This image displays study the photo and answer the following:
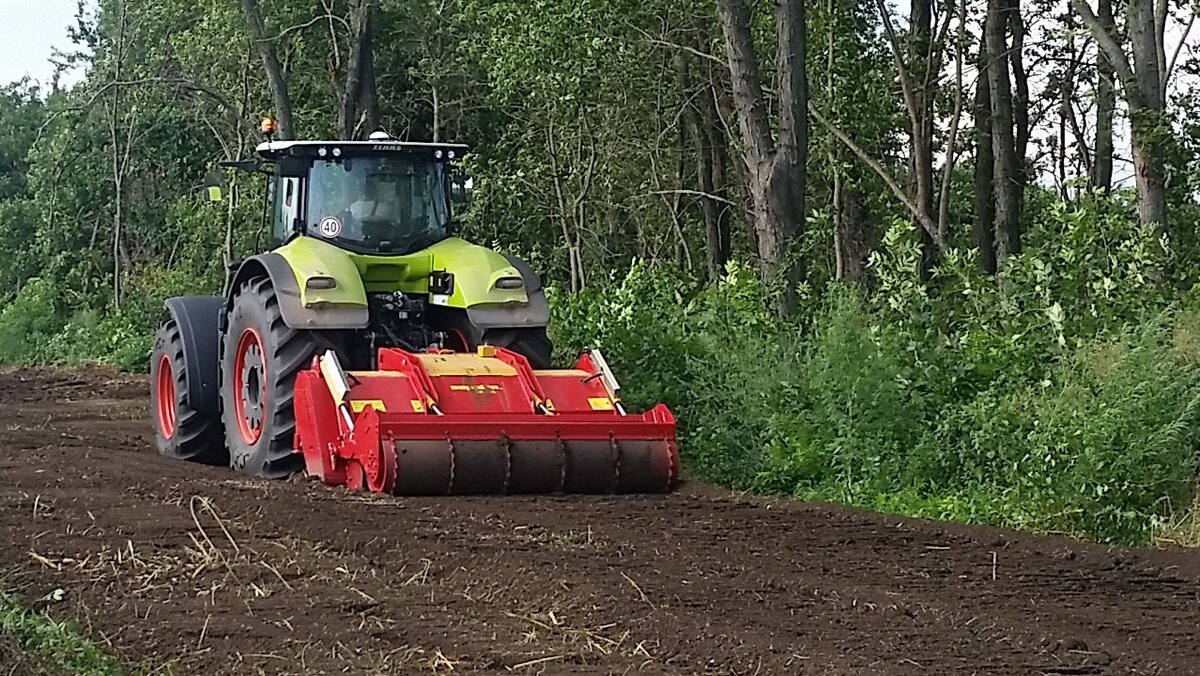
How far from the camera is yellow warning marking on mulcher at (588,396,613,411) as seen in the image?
11.1m

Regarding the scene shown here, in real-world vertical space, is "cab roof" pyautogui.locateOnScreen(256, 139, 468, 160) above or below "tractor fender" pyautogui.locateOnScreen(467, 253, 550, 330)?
above

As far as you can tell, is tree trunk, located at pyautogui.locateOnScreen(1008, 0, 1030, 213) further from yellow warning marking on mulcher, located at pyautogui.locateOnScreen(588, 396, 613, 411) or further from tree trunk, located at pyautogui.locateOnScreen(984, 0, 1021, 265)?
yellow warning marking on mulcher, located at pyautogui.locateOnScreen(588, 396, 613, 411)

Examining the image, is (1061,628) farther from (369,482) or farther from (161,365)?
(161,365)

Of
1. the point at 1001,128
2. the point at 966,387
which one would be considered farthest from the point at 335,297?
the point at 1001,128

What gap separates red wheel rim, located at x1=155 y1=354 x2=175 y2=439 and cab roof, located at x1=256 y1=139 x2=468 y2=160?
2348mm

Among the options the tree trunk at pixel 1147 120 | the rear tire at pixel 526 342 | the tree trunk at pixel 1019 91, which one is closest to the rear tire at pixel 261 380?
the rear tire at pixel 526 342

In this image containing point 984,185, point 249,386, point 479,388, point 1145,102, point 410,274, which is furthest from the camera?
point 984,185

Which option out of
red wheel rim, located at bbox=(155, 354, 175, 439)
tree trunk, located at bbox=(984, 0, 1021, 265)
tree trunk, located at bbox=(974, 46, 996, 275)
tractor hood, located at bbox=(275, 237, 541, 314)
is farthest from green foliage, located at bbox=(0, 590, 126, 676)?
tree trunk, located at bbox=(974, 46, 996, 275)

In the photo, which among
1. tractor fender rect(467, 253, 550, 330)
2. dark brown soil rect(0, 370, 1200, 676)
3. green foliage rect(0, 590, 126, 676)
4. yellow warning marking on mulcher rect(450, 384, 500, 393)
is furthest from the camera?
tractor fender rect(467, 253, 550, 330)

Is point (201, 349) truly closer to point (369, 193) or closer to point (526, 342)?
point (369, 193)

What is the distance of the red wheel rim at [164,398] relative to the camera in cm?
1406

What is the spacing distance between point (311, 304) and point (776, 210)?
Answer: 577 centimetres

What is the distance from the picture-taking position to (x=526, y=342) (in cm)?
1188

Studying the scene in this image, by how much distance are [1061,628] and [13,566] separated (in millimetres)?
4460
